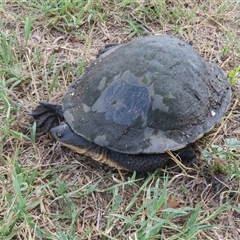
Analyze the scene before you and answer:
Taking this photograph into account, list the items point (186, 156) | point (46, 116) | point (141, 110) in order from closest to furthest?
point (141, 110), point (186, 156), point (46, 116)

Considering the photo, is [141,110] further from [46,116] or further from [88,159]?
[46,116]

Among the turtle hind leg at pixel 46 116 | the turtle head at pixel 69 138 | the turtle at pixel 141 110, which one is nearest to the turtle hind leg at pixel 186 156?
the turtle at pixel 141 110

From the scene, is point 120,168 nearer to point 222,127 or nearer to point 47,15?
point 222,127

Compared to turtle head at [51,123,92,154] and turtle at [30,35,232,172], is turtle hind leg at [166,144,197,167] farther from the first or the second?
turtle head at [51,123,92,154]

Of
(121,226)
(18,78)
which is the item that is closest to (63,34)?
(18,78)

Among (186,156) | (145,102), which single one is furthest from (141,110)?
(186,156)

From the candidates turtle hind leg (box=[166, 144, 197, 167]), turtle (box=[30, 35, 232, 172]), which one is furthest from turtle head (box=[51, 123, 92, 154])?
turtle hind leg (box=[166, 144, 197, 167])

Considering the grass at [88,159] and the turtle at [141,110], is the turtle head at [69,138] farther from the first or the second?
the grass at [88,159]
